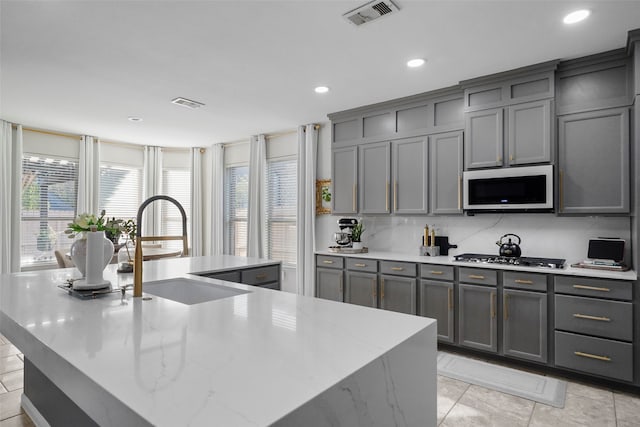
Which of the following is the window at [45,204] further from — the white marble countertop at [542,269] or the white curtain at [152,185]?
→ the white marble countertop at [542,269]

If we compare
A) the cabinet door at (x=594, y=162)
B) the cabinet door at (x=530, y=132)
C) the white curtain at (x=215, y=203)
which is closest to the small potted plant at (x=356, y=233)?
the cabinet door at (x=530, y=132)

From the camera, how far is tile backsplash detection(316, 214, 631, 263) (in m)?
3.13

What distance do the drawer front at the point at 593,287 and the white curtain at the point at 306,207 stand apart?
295 centimetres

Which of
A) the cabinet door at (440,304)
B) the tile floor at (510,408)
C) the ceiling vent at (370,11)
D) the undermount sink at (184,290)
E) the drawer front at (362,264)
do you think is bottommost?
the tile floor at (510,408)

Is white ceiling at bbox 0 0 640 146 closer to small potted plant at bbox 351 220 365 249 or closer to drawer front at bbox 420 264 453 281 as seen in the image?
small potted plant at bbox 351 220 365 249

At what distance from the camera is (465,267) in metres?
3.21

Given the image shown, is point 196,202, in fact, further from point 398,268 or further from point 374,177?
point 398,268

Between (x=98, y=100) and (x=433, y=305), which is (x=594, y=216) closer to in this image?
(x=433, y=305)

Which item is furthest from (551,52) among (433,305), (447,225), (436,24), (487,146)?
(433,305)

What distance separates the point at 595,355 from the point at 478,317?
83cm

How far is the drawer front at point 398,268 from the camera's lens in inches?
139

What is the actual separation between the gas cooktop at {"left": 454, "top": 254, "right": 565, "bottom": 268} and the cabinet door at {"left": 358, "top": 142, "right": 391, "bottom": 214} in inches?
40.8

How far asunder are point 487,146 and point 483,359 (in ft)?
6.40

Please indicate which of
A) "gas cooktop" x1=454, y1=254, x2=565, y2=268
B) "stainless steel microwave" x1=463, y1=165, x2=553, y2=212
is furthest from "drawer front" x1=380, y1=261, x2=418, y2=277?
"stainless steel microwave" x1=463, y1=165, x2=553, y2=212
